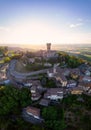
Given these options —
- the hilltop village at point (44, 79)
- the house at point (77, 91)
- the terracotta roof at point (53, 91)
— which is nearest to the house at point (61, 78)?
the hilltop village at point (44, 79)

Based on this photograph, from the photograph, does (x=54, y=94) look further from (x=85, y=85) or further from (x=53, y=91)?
(x=85, y=85)

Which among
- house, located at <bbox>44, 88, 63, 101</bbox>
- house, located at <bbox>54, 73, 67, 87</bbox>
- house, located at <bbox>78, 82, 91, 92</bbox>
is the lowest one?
house, located at <bbox>44, 88, 63, 101</bbox>

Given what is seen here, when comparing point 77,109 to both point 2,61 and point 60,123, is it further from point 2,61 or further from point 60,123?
point 2,61

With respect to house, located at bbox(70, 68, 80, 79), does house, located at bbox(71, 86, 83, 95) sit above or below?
below

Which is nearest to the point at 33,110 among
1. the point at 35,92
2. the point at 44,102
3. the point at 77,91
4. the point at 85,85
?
the point at 44,102

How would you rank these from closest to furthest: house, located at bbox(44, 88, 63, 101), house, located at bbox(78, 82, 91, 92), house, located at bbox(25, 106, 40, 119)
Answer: house, located at bbox(25, 106, 40, 119)
house, located at bbox(44, 88, 63, 101)
house, located at bbox(78, 82, 91, 92)

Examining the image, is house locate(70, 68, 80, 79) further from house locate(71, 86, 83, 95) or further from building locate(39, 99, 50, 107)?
building locate(39, 99, 50, 107)

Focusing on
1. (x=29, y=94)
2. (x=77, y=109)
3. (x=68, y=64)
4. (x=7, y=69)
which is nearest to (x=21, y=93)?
(x=29, y=94)

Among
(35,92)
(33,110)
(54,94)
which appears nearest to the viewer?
(33,110)

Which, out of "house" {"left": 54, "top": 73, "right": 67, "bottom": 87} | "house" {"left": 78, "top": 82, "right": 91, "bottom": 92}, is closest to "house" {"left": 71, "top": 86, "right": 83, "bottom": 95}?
"house" {"left": 78, "top": 82, "right": 91, "bottom": 92}
